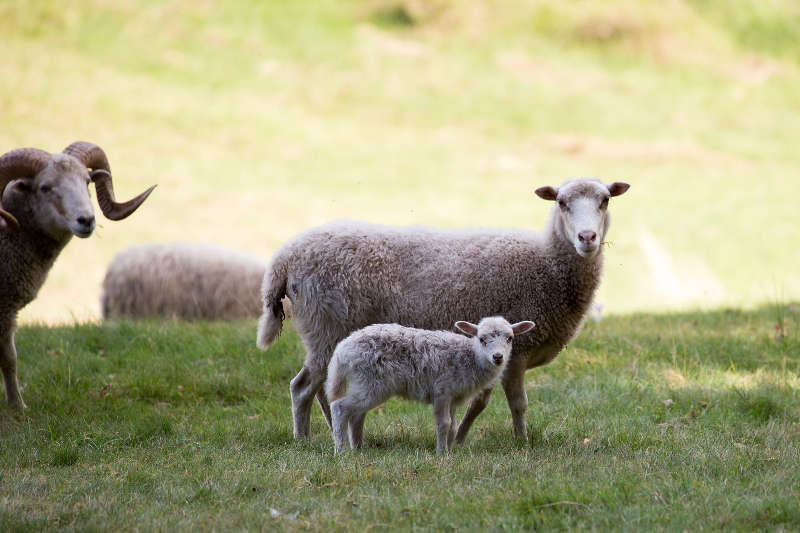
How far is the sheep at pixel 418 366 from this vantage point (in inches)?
255

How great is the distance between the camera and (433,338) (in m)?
6.62

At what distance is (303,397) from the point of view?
24.0 feet

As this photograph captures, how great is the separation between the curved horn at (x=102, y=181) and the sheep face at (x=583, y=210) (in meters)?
3.83

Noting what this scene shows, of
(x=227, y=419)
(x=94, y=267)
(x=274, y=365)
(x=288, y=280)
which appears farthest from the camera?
(x=94, y=267)

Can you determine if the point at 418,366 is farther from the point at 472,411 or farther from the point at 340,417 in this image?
the point at 472,411

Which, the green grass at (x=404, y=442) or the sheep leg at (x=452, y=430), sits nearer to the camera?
the green grass at (x=404, y=442)

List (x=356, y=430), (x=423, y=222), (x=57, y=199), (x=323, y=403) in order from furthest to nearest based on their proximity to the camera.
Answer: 1. (x=423, y=222)
2. (x=57, y=199)
3. (x=323, y=403)
4. (x=356, y=430)

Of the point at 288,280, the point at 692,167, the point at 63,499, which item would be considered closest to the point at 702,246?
the point at 692,167

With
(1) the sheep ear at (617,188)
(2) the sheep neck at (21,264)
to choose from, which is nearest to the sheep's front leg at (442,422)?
(1) the sheep ear at (617,188)

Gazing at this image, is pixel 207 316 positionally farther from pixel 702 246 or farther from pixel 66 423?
pixel 702 246

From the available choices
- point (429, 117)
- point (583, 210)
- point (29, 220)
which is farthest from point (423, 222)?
point (583, 210)

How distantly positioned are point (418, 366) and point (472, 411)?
35.6 inches

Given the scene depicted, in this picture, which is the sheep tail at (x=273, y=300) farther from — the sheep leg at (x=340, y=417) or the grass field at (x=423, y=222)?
the sheep leg at (x=340, y=417)

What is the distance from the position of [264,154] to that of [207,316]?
15.6m
